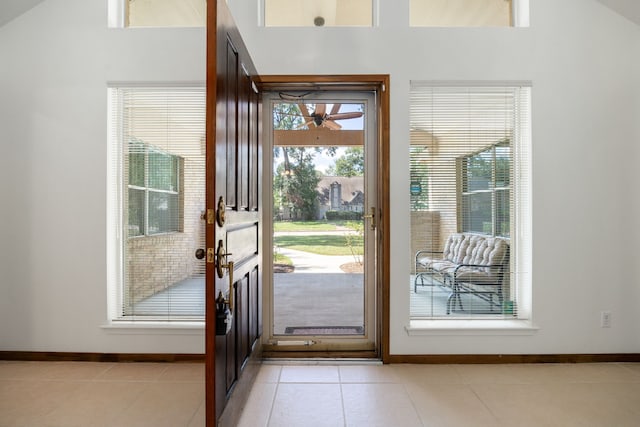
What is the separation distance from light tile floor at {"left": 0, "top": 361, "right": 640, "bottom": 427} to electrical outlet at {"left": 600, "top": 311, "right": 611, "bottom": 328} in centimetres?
30

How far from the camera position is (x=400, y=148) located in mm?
2705

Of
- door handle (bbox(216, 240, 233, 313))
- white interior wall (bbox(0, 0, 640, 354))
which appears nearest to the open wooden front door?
door handle (bbox(216, 240, 233, 313))

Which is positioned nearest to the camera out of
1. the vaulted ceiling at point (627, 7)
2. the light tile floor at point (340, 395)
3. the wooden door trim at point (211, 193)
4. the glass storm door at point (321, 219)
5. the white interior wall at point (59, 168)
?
the wooden door trim at point (211, 193)

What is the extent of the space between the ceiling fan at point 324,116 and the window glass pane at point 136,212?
143cm

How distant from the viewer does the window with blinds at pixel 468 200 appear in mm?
2779

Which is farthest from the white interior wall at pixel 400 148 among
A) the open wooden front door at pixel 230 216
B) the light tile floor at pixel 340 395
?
the open wooden front door at pixel 230 216

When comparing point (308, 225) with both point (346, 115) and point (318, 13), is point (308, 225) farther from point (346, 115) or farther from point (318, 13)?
point (318, 13)

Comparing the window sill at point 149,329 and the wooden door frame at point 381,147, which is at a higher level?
the wooden door frame at point 381,147

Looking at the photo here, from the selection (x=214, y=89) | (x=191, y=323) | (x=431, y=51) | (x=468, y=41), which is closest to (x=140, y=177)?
(x=191, y=323)

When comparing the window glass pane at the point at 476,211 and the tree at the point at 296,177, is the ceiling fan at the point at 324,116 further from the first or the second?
the window glass pane at the point at 476,211

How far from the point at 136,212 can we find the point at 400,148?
7.09 feet

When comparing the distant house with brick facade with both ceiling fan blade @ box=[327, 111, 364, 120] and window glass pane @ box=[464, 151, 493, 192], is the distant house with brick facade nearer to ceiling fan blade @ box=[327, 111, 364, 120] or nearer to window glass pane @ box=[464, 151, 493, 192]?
ceiling fan blade @ box=[327, 111, 364, 120]

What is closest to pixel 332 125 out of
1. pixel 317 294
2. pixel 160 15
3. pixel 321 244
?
pixel 321 244

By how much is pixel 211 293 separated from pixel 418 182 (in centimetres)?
186
